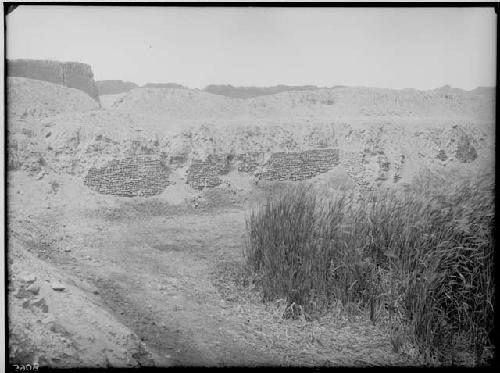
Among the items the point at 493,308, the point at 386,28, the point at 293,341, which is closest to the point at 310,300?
the point at 293,341

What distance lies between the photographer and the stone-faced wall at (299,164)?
3.53 m

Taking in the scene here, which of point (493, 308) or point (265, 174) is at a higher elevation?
point (265, 174)

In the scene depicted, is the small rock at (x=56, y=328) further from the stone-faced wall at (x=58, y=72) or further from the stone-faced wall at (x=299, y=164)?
the stone-faced wall at (x=299, y=164)

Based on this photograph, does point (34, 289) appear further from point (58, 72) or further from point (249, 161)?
point (249, 161)

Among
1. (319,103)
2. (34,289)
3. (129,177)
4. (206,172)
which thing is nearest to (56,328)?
(34,289)

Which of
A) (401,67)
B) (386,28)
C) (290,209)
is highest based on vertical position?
(386,28)

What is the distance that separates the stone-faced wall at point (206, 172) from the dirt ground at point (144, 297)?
197 millimetres

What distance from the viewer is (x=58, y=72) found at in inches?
134

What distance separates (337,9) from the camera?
3406mm

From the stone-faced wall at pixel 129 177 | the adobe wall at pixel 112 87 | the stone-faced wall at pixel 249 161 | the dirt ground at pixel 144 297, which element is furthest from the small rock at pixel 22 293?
the stone-faced wall at pixel 249 161

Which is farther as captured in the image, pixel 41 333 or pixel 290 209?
pixel 290 209

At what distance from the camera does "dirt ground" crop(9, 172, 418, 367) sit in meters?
3.29

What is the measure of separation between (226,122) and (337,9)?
3.50 ft

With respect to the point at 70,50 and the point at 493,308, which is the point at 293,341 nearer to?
the point at 493,308
